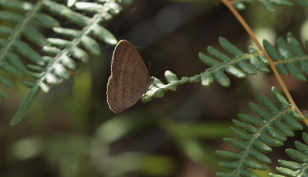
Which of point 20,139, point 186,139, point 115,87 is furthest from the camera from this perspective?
point 20,139

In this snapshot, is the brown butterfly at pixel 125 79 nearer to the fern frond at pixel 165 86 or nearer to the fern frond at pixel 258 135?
the fern frond at pixel 165 86

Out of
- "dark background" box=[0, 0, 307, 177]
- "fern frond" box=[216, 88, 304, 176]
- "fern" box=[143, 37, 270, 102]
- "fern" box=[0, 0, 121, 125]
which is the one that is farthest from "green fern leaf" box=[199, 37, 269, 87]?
"dark background" box=[0, 0, 307, 177]

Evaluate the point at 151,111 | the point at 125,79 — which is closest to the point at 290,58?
the point at 125,79

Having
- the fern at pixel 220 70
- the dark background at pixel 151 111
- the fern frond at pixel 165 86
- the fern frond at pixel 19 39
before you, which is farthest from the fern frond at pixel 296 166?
the dark background at pixel 151 111

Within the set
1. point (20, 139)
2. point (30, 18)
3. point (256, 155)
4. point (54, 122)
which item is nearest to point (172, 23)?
point (54, 122)

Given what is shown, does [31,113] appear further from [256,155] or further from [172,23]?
[256,155]
